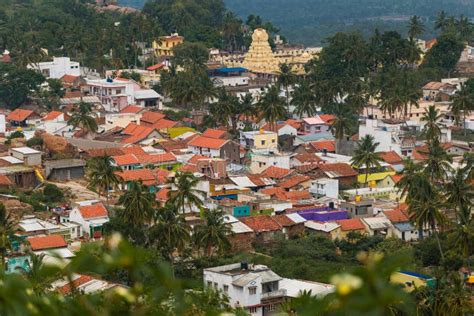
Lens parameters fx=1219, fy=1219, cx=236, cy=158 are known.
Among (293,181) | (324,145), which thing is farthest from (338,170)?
(324,145)

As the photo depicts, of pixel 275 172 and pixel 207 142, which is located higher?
pixel 207 142

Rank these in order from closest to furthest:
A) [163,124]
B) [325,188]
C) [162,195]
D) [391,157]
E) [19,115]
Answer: [162,195], [325,188], [391,157], [163,124], [19,115]

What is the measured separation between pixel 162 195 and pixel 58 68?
20807 mm

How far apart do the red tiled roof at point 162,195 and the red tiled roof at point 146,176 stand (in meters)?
1.10

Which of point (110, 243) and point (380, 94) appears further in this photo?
point (380, 94)

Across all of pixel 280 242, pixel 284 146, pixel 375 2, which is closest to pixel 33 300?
pixel 280 242

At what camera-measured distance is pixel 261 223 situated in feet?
93.6

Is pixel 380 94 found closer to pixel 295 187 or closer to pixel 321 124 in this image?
pixel 321 124

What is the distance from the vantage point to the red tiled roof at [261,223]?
28.3m

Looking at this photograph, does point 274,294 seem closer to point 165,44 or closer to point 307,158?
point 307,158

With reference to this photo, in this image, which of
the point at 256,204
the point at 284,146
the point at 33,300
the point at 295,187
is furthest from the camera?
the point at 284,146

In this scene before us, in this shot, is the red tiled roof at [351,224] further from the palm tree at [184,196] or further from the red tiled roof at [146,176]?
the red tiled roof at [146,176]

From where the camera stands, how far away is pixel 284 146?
40.0 metres

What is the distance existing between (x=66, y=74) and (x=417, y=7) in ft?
282
